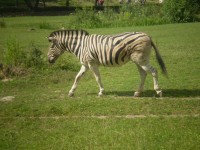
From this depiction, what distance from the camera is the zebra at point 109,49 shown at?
9.94 m

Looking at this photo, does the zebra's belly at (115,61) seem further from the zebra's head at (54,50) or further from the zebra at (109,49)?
the zebra's head at (54,50)

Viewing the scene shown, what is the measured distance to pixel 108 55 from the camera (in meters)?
10.2

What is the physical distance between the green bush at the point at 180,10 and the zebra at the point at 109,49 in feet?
69.6

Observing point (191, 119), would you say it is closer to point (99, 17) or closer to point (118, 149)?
point (118, 149)

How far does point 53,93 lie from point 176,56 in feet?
24.5

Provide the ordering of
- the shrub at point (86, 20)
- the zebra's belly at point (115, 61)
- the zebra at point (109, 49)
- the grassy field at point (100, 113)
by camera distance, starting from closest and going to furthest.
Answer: the grassy field at point (100, 113) < the zebra at point (109, 49) < the zebra's belly at point (115, 61) < the shrub at point (86, 20)

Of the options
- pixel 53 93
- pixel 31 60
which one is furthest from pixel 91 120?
pixel 31 60

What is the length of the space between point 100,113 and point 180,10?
2362cm

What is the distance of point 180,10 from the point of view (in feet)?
101

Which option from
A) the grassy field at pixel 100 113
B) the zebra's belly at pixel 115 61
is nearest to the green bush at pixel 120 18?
the grassy field at pixel 100 113

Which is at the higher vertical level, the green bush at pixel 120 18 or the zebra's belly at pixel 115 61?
the zebra's belly at pixel 115 61

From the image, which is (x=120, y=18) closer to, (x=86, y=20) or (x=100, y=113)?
(x=86, y=20)

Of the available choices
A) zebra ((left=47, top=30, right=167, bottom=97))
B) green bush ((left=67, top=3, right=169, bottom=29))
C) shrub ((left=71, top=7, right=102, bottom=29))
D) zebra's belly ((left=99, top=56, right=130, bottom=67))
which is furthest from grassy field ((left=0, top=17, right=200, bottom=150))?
green bush ((left=67, top=3, right=169, bottom=29))

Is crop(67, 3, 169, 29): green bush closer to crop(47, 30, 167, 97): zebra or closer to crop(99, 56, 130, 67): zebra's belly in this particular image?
crop(47, 30, 167, 97): zebra
